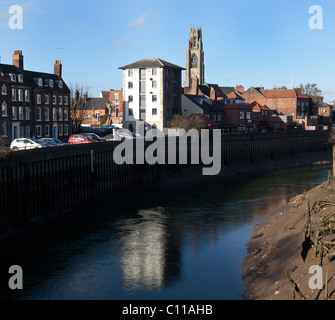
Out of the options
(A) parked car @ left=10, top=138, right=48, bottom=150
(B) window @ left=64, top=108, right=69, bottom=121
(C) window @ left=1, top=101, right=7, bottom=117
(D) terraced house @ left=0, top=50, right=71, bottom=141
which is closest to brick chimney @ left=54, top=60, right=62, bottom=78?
(D) terraced house @ left=0, top=50, right=71, bottom=141

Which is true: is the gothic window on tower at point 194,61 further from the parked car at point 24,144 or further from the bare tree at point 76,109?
the parked car at point 24,144

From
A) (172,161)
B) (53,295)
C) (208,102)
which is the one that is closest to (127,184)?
(172,161)

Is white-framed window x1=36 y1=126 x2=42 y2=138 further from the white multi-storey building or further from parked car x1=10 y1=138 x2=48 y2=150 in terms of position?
the white multi-storey building

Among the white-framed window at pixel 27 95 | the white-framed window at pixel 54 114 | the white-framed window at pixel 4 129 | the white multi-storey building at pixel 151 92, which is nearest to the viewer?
the white-framed window at pixel 4 129

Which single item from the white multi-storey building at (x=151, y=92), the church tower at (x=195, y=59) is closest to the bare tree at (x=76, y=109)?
the white multi-storey building at (x=151, y=92)

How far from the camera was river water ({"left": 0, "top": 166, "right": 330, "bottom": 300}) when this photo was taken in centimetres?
2416

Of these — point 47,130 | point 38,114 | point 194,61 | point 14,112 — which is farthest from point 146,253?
point 194,61

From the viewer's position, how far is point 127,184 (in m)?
55.3

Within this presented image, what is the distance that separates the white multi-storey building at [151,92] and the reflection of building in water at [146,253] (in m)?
52.8

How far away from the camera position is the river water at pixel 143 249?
24156 millimetres

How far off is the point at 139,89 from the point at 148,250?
6607 cm

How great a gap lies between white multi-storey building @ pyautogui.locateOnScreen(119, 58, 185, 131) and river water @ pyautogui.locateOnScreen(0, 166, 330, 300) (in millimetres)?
42394
